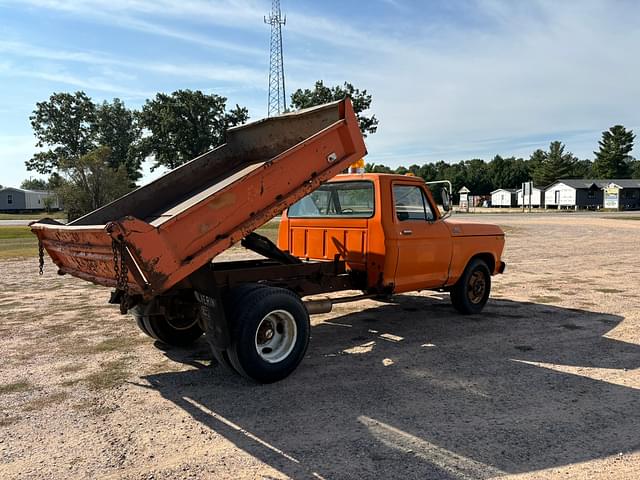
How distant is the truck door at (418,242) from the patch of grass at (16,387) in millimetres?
4178

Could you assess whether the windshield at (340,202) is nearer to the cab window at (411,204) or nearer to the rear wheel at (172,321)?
the cab window at (411,204)

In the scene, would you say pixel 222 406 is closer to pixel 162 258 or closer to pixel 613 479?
pixel 162 258

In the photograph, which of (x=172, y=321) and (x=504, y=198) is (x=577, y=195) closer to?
(x=504, y=198)

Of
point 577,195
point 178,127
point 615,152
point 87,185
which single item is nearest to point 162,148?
point 178,127

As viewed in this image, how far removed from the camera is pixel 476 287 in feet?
26.8

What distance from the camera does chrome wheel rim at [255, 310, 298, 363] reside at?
5129 millimetres

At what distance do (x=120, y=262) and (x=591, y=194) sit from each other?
82.2 m

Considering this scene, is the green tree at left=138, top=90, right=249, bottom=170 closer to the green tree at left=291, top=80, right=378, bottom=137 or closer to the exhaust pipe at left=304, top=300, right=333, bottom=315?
the green tree at left=291, top=80, right=378, bottom=137

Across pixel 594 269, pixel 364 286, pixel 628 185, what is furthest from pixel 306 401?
pixel 628 185

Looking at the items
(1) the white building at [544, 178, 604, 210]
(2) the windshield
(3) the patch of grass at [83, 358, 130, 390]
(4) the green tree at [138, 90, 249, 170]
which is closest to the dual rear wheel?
(3) the patch of grass at [83, 358, 130, 390]

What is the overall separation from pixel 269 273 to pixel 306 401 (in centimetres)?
167

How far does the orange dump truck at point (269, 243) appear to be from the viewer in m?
4.35

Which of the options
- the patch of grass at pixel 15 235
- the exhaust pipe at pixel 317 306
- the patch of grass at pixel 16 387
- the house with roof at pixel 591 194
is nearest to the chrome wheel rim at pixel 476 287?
the exhaust pipe at pixel 317 306

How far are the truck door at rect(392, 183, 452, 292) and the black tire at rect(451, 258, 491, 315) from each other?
1.79 feet
